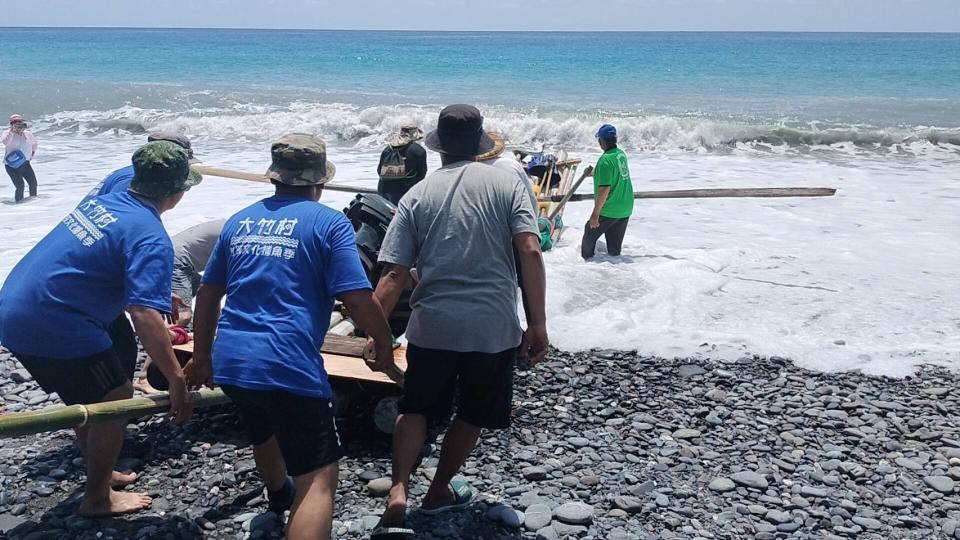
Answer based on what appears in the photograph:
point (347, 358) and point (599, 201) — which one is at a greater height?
point (599, 201)

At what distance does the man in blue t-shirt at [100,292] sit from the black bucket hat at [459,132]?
114 centimetres

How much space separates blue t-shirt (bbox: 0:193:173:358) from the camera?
11.0ft

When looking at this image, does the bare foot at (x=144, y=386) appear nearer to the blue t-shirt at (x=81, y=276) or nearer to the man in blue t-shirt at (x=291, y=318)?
the blue t-shirt at (x=81, y=276)

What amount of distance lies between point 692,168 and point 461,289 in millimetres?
14137

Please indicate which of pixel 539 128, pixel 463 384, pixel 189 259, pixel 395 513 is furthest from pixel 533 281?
pixel 539 128

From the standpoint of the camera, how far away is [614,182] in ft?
29.3

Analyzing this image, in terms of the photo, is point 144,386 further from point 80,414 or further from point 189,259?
point 80,414

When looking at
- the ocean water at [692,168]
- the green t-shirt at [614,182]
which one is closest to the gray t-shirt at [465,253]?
the ocean water at [692,168]

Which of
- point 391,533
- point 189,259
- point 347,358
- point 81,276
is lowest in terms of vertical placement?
point 391,533

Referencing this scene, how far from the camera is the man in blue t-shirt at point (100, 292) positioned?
10.8ft

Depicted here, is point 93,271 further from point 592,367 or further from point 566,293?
point 566,293

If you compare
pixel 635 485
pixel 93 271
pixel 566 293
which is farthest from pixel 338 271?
pixel 566 293

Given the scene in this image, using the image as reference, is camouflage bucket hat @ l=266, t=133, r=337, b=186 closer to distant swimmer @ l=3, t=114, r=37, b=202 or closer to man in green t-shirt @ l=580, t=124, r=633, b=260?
man in green t-shirt @ l=580, t=124, r=633, b=260

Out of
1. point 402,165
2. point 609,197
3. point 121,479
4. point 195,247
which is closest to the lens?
point 121,479
